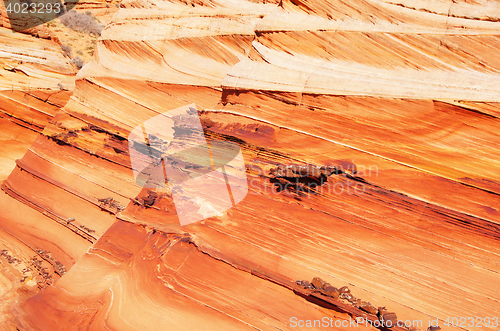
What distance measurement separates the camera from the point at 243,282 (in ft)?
11.5

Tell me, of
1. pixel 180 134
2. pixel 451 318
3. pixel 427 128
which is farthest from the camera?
pixel 180 134

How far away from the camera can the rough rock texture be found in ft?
10.7

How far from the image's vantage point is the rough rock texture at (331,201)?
3.27 m

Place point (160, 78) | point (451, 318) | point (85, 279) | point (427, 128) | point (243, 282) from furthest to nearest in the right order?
point (160, 78)
point (85, 279)
point (427, 128)
point (243, 282)
point (451, 318)

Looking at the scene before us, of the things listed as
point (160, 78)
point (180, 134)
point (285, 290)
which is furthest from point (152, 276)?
point (160, 78)

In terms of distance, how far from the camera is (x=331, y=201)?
3721 mm

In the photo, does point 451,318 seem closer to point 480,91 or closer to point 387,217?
point 387,217

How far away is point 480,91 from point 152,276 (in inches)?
162

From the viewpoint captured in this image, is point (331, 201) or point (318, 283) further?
point (331, 201)

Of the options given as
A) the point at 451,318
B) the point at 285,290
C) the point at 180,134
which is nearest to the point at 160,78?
the point at 180,134

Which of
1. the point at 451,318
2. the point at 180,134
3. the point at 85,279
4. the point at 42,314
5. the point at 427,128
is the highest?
the point at 427,128

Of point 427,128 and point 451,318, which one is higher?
point 427,128

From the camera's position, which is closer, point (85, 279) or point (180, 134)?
point (85, 279)

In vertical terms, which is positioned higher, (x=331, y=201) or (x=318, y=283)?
(x=331, y=201)
